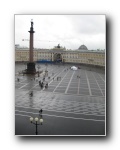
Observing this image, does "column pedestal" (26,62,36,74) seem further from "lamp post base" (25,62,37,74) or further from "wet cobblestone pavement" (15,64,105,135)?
"wet cobblestone pavement" (15,64,105,135)

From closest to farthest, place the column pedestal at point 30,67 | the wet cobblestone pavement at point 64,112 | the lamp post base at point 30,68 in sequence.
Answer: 1. the wet cobblestone pavement at point 64,112
2. the column pedestal at point 30,67
3. the lamp post base at point 30,68

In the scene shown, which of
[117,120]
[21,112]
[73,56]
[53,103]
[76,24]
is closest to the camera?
[117,120]

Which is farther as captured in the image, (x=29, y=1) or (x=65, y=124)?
(x=65, y=124)

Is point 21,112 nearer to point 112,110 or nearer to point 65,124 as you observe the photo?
point 65,124

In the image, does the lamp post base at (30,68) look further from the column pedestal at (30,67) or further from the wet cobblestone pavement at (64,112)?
the wet cobblestone pavement at (64,112)

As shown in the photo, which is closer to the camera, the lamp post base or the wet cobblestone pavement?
the wet cobblestone pavement

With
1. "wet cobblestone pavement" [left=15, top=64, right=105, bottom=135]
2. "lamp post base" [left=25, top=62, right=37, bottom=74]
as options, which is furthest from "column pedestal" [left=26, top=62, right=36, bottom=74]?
"wet cobblestone pavement" [left=15, top=64, right=105, bottom=135]

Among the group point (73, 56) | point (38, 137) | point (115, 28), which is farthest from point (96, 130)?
point (73, 56)

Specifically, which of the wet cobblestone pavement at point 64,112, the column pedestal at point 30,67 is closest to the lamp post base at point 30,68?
the column pedestal at point 30,67

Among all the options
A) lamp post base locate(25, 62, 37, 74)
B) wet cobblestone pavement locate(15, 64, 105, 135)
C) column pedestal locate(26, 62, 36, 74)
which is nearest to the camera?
wet cobblestone pavement locate(15, 64, 105, 135)

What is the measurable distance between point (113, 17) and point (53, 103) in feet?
14.9

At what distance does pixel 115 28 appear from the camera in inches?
268

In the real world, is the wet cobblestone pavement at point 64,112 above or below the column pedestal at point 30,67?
below

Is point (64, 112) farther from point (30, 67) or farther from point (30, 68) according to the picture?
point (30, 68)
